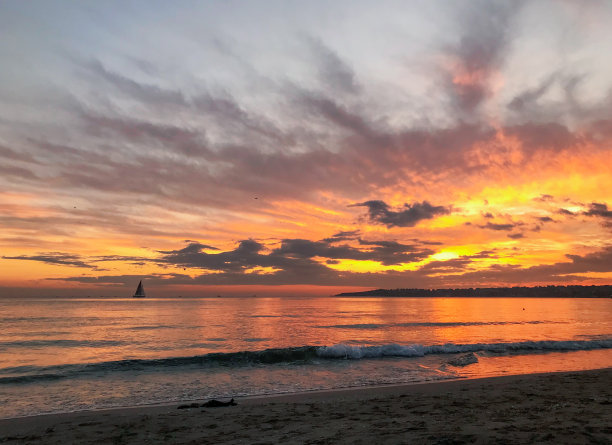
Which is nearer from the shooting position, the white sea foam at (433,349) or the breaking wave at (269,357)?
the breaking wave at (269,357)

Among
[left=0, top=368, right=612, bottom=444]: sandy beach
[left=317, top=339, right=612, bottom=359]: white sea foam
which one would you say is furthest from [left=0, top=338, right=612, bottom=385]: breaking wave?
[left=0, top=368, right=612, bottom=444]: sandy beach

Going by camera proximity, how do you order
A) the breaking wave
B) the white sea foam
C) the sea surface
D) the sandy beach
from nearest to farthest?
1. the sandy beach
2. the sea surface
3. the breaking wave
4. the white sea foam

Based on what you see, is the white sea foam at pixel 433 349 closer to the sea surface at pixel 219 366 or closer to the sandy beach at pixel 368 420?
the sea surface at pixel 219 366

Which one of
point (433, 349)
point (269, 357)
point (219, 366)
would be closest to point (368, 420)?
point (219, 366)

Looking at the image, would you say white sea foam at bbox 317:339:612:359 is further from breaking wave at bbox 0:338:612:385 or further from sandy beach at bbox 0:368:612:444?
sandy beach at bbox 0:368:612:444

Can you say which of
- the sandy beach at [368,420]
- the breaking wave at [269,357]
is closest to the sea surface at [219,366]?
the breaking wave at [269,357]

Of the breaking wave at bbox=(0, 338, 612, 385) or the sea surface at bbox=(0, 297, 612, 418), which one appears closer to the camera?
the sea surface at bbox=(0, 297, 612, 418)

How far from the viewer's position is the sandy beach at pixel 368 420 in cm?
866

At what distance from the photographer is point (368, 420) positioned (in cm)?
1055

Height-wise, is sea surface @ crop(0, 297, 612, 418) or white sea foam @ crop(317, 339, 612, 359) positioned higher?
white sea foam @ crop(317, 339, 612, 359)

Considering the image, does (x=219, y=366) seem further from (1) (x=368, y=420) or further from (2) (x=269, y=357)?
(1) (x=368, y=420)

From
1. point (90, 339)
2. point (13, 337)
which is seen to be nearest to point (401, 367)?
point (90, 339)

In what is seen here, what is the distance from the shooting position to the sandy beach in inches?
341

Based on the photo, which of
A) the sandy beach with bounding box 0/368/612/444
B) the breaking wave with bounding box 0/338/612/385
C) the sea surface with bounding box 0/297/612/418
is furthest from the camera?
the breaking wave with bounding box 0/338/612/385
